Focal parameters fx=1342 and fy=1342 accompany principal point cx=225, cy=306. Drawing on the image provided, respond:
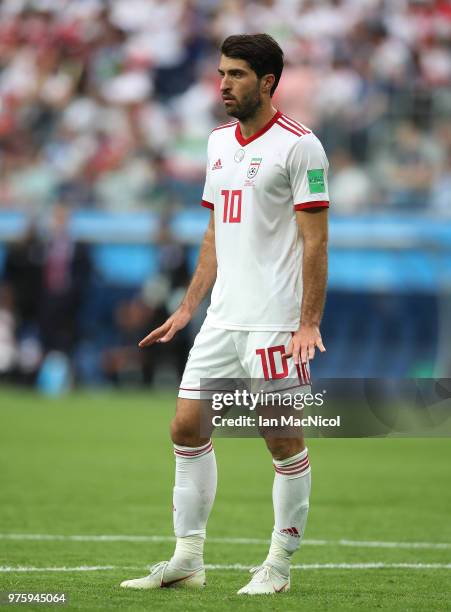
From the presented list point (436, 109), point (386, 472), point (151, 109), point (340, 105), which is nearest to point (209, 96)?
point (151, 109)

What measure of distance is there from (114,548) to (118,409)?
360 inches

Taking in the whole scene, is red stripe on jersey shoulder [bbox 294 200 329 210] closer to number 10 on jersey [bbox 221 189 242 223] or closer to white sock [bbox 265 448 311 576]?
number 10 on jersey [bbox 221 189 242 223]

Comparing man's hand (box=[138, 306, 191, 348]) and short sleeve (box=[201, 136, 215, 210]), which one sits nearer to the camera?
short sleeve (box=[201, 136, 215, 210])

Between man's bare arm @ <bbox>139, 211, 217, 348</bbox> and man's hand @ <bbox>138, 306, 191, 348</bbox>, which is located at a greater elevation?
man's bare arm @ <bbox>139, 211, 217, 348</bbox>

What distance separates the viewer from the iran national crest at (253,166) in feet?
18.7

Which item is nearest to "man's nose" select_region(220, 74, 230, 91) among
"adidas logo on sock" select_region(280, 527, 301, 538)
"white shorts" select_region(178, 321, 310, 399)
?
"white shorts" select_region(178, 321, 310, 399)

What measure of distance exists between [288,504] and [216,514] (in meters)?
3.21

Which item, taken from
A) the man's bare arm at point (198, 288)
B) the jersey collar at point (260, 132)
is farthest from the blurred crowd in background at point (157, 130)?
the jersey collar at point (260, 132)

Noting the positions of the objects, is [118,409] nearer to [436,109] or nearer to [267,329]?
[436,109]

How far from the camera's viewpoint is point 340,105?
17.9 m

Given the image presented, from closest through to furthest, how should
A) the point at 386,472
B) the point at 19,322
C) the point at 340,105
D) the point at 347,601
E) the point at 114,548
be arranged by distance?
the point at 347,601 < the point at 114,548 < the point at 386,472 < the point at 340,105 < the point at 19,322

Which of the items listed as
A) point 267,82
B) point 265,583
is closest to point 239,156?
point 267,82

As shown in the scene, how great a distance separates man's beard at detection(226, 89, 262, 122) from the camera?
18.7 ft

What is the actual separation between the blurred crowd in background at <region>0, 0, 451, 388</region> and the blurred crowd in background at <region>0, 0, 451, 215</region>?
0.02m
